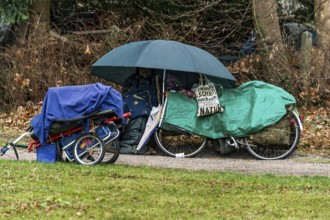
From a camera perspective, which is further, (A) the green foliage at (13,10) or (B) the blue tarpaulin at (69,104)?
(A) the green foliage at (13,10)

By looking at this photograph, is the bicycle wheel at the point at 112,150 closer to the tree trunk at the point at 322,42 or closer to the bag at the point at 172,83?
the bag at the point at 172,83

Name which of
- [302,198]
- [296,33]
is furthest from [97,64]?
[296,33]

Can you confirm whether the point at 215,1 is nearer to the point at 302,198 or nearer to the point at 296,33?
the point at 296,33

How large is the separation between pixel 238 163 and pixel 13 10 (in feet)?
27.5

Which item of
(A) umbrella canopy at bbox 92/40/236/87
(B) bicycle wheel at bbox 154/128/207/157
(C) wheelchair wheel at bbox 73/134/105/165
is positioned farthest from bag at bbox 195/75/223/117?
(C) wheelchair wheel at bbox 73/134/105/165

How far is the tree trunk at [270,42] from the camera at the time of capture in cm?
1772

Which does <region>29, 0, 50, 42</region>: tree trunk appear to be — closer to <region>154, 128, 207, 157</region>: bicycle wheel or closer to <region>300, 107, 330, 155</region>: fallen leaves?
<region>154, 128, 207, 157</region>: bicycle wheel

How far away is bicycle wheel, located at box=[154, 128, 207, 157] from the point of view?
13.1 metres

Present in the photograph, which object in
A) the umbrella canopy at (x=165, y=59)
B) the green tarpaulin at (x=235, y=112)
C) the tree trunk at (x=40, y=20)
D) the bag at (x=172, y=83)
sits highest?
the tree trunk at (x=40, y=20)

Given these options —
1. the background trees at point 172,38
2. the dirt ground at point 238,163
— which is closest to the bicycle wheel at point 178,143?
the dirt ground at point 238,163

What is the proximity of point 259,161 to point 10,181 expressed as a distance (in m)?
5.21

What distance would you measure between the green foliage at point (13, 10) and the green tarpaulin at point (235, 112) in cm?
645

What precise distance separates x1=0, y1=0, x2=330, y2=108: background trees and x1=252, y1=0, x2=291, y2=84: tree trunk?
0.08 ft

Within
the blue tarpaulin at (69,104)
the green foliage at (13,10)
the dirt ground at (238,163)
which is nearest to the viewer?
the blue tarpaulin at (69,104)
